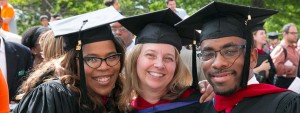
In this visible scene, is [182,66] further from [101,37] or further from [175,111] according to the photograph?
[101,37]

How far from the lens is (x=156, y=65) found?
12.0 ft

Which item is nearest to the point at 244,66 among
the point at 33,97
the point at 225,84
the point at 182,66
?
the point at 225,84

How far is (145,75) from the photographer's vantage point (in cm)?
376

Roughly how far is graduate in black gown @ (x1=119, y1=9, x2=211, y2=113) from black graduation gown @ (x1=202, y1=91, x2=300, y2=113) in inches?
22.6

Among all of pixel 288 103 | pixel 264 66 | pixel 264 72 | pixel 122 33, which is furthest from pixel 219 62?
pixel 264 72

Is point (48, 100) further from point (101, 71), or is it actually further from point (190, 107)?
point (190, 107)

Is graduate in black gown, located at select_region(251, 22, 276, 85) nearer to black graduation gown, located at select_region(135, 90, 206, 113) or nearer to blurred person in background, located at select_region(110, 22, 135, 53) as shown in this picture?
blurred person in background, located at select_region(110, 22, 135, 53)

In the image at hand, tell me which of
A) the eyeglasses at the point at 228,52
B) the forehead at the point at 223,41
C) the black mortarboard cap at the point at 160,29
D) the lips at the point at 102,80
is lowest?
the lips at the point at 102,80

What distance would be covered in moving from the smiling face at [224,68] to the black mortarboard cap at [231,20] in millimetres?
37

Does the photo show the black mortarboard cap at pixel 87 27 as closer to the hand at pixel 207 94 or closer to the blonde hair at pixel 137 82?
the blonde hair at pixel 137 82

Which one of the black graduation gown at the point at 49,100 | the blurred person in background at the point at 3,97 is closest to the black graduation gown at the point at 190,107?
the black graduation gown at the point at 49,100

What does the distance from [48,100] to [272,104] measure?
61.6 inches

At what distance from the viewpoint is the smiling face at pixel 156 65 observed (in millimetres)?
3682

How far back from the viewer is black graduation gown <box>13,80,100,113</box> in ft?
10.6
